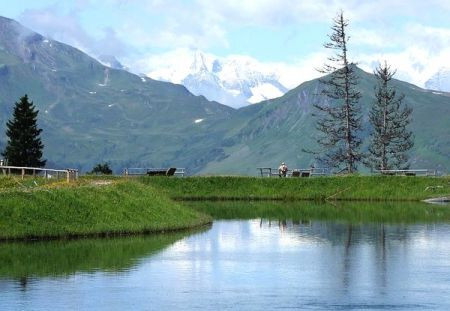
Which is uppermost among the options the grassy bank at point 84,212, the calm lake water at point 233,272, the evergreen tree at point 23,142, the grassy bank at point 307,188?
the evergreen tree at point 23,142

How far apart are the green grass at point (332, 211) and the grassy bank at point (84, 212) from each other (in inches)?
622

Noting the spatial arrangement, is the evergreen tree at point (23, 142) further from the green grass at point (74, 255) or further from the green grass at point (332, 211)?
the green grass at point (74, 255)

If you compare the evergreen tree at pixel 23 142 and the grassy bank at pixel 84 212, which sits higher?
the evergreen tree at pixel 23 142

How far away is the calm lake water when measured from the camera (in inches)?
1660

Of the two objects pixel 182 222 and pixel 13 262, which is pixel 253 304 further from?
pixel 182 222

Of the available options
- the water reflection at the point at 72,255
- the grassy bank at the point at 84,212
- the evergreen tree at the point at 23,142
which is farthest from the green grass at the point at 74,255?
the evergreen tree at the point at 23,142

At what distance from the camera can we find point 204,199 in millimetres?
129125

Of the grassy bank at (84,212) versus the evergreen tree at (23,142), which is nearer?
the grassy bank at (84,212)

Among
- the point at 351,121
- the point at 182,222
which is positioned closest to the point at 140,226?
the point at 182,222

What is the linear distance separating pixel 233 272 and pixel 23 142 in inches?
3980

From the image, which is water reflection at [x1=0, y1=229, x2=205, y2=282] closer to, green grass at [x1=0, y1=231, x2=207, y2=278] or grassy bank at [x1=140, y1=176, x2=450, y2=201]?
green grass at [x1=0, y1=231, x2=207, y2=278]

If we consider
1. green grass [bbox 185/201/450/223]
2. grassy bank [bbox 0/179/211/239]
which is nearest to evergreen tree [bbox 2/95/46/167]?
green grass [bbox 185/201/450/223]

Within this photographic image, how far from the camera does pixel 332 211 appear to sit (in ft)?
348

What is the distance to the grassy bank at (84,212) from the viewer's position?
219ft
